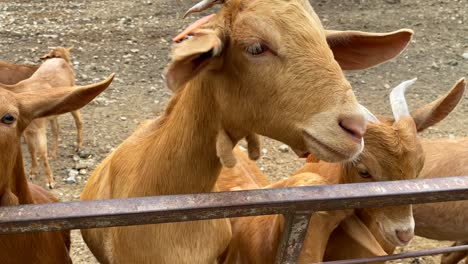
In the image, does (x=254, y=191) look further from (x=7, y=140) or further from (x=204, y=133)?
(x=7, y=140)

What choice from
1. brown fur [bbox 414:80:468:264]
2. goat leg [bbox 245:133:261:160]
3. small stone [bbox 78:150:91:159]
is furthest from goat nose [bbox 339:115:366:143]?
small stone [bbox 78:150:91:159]

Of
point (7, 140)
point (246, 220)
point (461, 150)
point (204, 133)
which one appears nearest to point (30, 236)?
point (7, 140)

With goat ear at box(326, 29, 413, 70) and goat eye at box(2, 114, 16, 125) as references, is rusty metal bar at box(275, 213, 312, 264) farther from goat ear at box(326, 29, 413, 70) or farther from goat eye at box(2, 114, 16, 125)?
goat eye at box(2, 114, 16, 125)

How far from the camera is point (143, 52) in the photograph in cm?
832

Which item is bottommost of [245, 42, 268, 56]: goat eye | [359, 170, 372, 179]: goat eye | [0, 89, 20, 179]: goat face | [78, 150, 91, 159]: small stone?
[78, 150, 91, 159]: small stone

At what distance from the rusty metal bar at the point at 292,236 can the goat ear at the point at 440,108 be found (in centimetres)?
125

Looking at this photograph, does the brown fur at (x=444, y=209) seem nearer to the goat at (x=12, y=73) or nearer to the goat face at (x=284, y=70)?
the goat face at (x=284, y=70)

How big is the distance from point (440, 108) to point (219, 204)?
5.45 ft

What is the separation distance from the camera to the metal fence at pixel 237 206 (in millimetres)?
1795

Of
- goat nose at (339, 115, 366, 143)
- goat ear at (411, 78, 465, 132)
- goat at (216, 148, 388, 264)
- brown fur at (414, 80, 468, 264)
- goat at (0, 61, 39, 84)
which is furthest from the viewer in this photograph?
goat at (0, 61, 39, 84)

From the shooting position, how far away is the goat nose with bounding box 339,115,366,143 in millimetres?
1967

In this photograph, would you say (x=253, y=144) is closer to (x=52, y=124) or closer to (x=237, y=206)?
(x=237, y=206)

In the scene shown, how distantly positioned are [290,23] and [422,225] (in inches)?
111

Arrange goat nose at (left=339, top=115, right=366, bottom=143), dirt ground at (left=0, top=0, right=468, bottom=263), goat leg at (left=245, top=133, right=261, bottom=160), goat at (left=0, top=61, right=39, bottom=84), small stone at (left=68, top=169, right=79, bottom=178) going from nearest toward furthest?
goat nose at (left=339, top=115, right=366, bottom=143), goat leg at (left=245, top=133, right=261, bottom=160), small stone at (left=68, top=169, right=79, bottom=178), goat at (left=0, top=61, right=39, bottom=84), dirt ground at (left=0, top=0, right=468, bottom=263)
